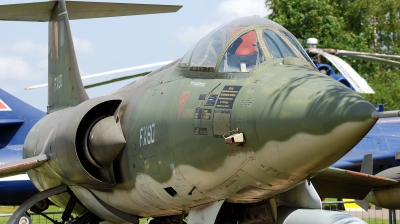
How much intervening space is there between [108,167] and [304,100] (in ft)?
10.00

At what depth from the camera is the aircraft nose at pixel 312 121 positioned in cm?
602

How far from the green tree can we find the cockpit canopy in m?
31.2

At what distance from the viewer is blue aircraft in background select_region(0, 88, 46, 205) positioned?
17.5 metres

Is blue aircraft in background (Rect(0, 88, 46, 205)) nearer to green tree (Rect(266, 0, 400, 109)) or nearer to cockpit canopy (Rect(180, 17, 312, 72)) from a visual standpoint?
cockpit canopy (Rect(180, 17, 312, 72))

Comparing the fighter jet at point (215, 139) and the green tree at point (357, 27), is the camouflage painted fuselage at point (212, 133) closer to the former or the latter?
the fighter jet at point (215, 139)

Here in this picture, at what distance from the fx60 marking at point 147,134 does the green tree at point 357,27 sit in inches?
1228

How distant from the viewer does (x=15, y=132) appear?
18125mm

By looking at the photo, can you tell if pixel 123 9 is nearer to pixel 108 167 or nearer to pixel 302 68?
pixel 108 167

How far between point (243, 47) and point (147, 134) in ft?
4.77

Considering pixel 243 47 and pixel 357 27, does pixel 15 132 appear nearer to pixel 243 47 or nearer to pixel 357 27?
pixel 243 47

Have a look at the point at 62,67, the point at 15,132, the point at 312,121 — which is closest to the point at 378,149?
the point at 15,132

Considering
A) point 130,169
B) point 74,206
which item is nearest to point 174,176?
point 130,169

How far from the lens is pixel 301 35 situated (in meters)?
41.1

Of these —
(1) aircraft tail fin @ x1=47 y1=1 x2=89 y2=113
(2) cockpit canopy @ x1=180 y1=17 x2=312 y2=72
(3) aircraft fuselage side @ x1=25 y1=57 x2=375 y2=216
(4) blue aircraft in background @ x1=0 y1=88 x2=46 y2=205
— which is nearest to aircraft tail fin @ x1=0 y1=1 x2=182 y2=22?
(1) aircraft tail fin @ x1=47 y1=1 x2=89 y2=113
